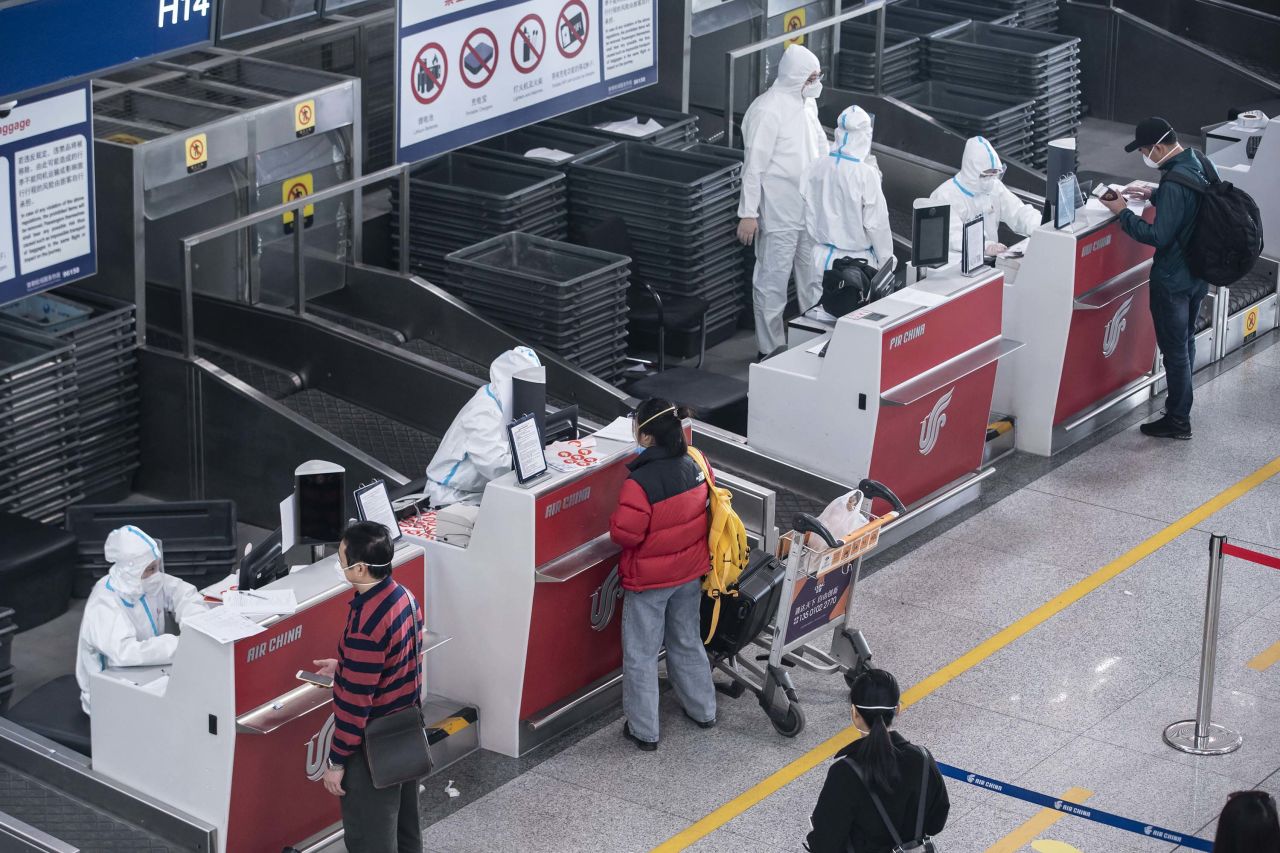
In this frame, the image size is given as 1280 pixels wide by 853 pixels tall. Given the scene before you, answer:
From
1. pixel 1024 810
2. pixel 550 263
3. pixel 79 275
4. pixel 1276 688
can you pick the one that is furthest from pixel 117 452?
pixel 1276 688

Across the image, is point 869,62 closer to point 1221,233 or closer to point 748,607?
point 1221,233

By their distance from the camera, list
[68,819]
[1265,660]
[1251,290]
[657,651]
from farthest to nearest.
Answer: [1251,290]
[1265,660]
[657,651]
[68,819]

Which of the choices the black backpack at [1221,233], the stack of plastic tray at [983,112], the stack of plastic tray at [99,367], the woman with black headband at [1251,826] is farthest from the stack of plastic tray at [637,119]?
the woman with black headband at [1251,826]

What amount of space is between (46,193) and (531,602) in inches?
125

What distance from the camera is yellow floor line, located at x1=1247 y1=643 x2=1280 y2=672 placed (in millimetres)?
8172

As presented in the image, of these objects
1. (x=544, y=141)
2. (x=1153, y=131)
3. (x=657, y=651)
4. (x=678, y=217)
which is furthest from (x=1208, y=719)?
(x=544, y=141)

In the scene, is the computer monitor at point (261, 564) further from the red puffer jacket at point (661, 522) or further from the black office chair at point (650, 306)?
the black office chair at point (650, 306)

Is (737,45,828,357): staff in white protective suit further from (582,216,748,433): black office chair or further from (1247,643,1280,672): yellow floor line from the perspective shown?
(1247,643,1280,672): yellow floor line

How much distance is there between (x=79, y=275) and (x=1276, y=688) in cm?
558

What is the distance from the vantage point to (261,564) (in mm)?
6656

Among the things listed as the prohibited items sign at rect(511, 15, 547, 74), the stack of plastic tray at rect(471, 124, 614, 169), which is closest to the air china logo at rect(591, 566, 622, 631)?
the prohibited items sign at rect(511, 15, 547, 74)

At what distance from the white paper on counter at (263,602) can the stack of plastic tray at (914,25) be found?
340 inches

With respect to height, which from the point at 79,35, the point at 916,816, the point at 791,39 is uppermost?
the point at 79,35

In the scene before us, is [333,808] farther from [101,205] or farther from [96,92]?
[96,92]
